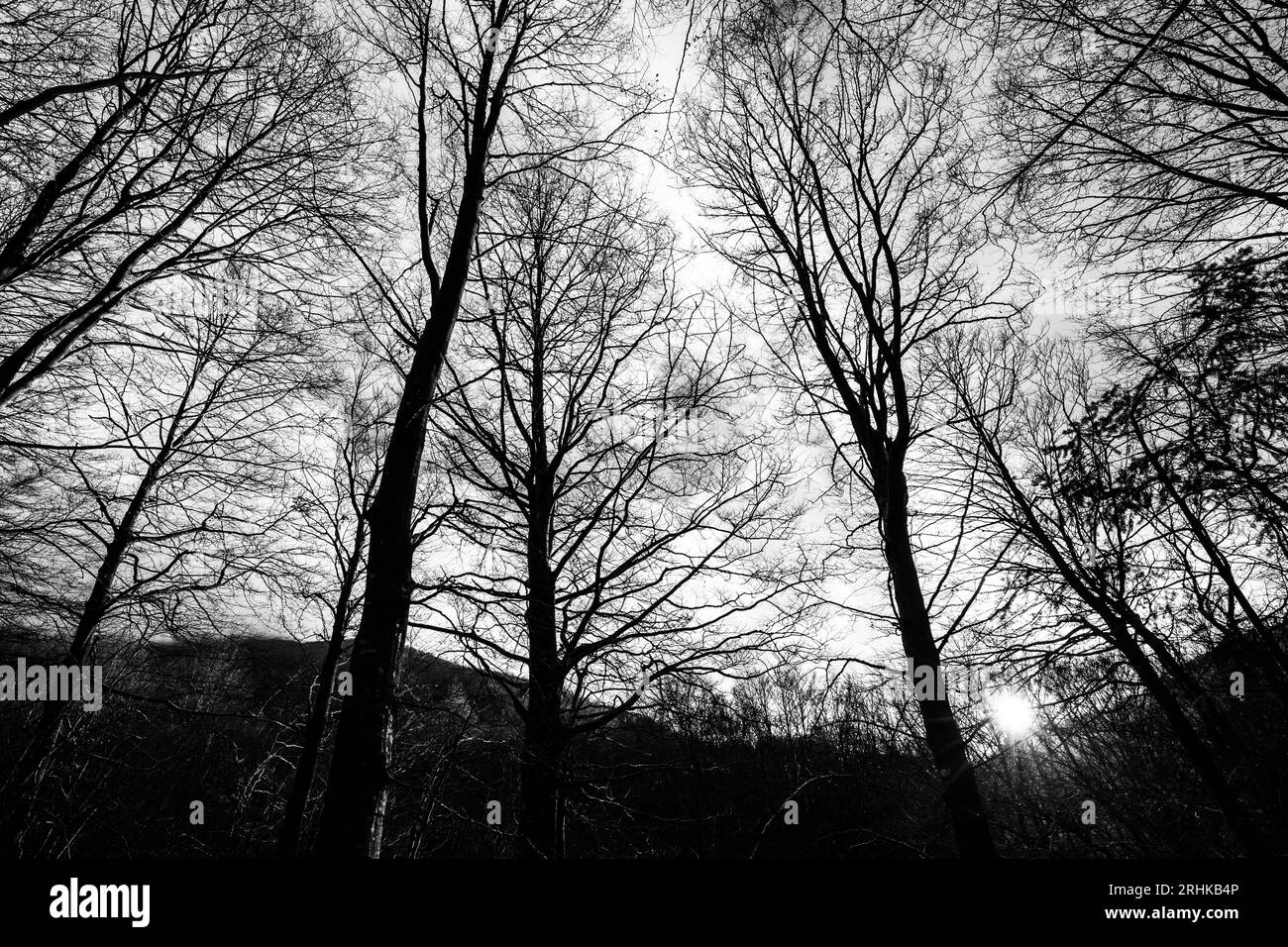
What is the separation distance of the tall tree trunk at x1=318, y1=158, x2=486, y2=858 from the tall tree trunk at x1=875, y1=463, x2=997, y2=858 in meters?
4.11

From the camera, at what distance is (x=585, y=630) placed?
16.4ft

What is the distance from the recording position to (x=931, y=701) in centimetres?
446

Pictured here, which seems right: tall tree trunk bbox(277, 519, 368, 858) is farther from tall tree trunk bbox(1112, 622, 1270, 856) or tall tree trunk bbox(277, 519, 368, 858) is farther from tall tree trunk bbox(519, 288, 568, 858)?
tall tree trunk bbox(1112, 622, 1270, 856)

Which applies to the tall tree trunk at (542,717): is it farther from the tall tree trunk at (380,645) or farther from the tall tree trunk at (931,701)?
the tall tree trunk at (931,701)

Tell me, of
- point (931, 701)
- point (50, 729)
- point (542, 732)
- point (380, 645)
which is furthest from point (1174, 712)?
point (50, 729)

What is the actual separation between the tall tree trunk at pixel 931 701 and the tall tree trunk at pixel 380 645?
411 cm

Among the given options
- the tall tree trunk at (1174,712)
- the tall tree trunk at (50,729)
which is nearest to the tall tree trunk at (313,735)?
the tall tree trunk at (50,729)

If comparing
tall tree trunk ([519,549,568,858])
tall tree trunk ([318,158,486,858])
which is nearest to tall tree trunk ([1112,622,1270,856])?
tall tree trunk ([519,549,568,858])

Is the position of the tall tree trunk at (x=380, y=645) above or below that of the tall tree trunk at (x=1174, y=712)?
above

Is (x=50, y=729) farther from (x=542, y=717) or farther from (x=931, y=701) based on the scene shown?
(x=931, y=701)

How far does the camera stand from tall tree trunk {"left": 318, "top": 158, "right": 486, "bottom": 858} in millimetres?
2572

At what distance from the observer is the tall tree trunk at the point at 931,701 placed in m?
4.25
